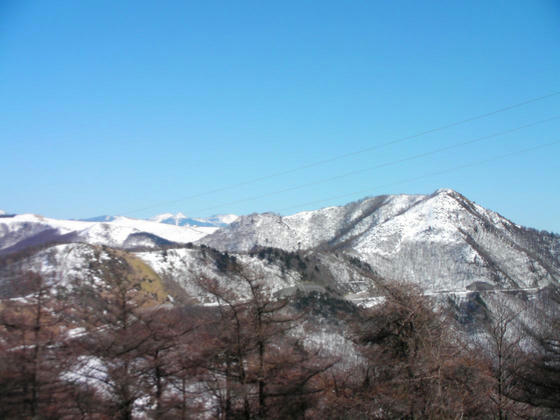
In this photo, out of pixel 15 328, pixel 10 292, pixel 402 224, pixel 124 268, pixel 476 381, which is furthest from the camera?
pixel 402 224

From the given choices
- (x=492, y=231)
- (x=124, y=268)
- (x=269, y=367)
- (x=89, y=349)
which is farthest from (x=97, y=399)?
(x=492, y=231)

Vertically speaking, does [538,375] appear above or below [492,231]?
below

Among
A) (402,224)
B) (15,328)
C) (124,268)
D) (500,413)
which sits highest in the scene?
(402,224)

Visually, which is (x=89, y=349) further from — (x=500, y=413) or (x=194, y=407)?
(x=500, y=413)

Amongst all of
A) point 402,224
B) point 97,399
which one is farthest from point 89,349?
point 402,224

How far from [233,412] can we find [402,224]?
175655mm

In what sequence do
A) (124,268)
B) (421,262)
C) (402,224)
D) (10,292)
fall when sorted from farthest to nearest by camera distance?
(402,224) < (421,262) < (124,268) < (10,292)

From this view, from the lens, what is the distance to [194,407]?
1628cm

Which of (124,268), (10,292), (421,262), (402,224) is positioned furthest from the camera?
(402,224)

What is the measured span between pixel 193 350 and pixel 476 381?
9083mm

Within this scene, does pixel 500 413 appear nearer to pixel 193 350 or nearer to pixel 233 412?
pixel 233 412

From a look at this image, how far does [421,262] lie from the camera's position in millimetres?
157125

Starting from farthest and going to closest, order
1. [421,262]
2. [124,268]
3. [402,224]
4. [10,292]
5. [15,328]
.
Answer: [402,224]
[421,262]
[124,268]
[10,292]
[15,328]

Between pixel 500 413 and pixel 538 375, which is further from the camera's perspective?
pixel 538 375
